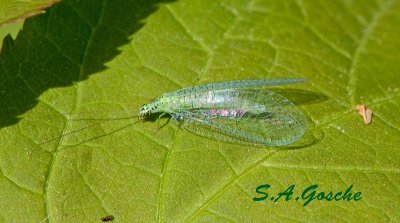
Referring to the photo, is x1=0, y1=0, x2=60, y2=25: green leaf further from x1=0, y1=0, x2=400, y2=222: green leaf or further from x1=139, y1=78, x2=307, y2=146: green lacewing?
x1=139, y1=78, x2=307, y2=146: green lacewing

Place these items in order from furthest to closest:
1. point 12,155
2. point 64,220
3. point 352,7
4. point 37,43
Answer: point 352,7 → point 37,43 → point 12,155 → point 64,220

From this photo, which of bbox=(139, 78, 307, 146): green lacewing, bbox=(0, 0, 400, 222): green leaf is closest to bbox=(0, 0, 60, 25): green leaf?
bbox=(0, 0, 400, 222): green leaf

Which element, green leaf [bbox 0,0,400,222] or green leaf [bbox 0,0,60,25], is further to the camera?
green leaf [bbox 0,0,60,25]

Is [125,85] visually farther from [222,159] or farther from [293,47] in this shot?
[293,47]

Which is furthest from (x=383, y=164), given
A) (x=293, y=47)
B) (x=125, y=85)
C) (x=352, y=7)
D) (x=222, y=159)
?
(x=352, y=7)

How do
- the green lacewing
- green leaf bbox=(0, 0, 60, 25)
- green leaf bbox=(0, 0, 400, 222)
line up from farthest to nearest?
the green lacewing
green leaf bbox=(0, 0, 60, 25)
green leaf bbox=(0, 0, 400, 222)

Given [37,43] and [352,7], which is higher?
[37,43]

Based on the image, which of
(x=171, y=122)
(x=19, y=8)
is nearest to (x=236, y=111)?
(x=171, y=122)
